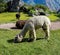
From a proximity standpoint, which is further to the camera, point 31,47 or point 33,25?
point 33,25

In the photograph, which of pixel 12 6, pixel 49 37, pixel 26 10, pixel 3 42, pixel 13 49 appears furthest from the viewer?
pixel 12 6

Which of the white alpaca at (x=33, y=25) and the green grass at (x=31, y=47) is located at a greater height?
the white alpaca at (x=33, y=25)

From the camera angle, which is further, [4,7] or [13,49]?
[4,7]

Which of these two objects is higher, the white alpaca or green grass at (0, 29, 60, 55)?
the white alpaca

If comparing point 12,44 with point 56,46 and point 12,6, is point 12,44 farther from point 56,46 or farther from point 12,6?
point 12,6

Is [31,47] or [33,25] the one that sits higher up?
[33,25]

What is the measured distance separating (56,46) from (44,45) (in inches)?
36.4

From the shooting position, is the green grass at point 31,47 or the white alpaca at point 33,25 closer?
the green grass at point 31,47

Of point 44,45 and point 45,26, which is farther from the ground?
point 45,26

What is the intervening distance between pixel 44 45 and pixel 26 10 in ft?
120

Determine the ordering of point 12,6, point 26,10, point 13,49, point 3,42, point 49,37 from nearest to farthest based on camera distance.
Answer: point 13,49, point 3,42, point 49,37, point 26,10, point 12,6

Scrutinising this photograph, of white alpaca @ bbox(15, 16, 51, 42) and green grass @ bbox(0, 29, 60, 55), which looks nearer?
green grass @ bbox(0, 29, 60, 55)

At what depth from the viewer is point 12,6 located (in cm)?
5838

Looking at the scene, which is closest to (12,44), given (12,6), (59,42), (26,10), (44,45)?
(44,45)
